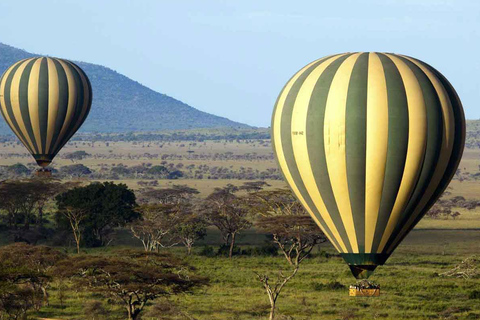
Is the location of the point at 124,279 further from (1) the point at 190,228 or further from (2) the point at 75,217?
(2) the point at 75,217

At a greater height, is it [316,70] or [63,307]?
[316,70]

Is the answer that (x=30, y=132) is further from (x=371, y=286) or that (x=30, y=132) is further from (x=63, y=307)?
(x=371, y=286)

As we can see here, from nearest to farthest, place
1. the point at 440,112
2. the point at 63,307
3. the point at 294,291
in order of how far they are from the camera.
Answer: the point at 440,112 < the point at 63,307 < the point at 294,291

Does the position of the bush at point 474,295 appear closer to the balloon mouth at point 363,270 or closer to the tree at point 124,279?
the tree at point 124,279

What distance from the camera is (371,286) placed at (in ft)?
121

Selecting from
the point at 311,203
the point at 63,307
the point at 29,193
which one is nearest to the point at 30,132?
the point at 29,193

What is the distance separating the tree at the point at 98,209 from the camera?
68.6 m

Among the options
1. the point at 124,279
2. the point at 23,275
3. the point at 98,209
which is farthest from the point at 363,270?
the point at 98,209

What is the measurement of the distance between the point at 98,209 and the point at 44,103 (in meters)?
7.48

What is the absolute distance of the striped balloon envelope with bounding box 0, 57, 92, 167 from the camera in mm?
68188

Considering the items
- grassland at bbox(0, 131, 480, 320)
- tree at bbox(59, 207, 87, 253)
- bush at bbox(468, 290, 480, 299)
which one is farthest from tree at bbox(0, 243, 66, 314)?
bush at bbox(468, 290, 480, 299)

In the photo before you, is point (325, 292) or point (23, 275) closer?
point (23, 275)

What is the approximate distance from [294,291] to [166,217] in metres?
15.8

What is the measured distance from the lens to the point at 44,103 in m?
68.9
